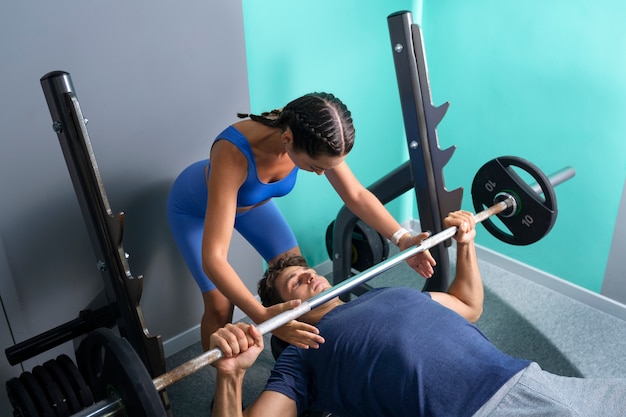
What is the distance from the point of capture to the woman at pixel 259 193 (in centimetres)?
128

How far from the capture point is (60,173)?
163 cm

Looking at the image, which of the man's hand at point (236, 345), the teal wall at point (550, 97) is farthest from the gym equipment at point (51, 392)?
the teal wall at point (550, 97)

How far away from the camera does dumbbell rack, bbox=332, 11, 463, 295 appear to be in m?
1.63

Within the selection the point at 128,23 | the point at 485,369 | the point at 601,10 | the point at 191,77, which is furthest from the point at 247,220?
the point at 601,10

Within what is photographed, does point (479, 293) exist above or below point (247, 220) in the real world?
below

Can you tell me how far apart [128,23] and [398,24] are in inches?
31.0

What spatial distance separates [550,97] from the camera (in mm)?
2195

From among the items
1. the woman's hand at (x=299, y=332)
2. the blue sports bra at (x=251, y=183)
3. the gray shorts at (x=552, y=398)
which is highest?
the blue sports bra at (x=251, y=183)

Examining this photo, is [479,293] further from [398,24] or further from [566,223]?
[566,223]

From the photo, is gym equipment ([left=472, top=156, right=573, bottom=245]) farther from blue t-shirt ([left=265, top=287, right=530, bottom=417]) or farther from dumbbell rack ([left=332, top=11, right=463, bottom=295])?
blue t-shirt ([left=265, top=287, right=530, bottom=417])

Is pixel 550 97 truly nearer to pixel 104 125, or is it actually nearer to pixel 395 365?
pixel 395 365

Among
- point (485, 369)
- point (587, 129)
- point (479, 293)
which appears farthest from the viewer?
point (587, 129)

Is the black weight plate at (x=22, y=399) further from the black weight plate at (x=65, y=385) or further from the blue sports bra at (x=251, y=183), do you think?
the blue sports bra at (x=251, y=183)

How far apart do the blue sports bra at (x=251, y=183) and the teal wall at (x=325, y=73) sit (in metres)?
0.58
